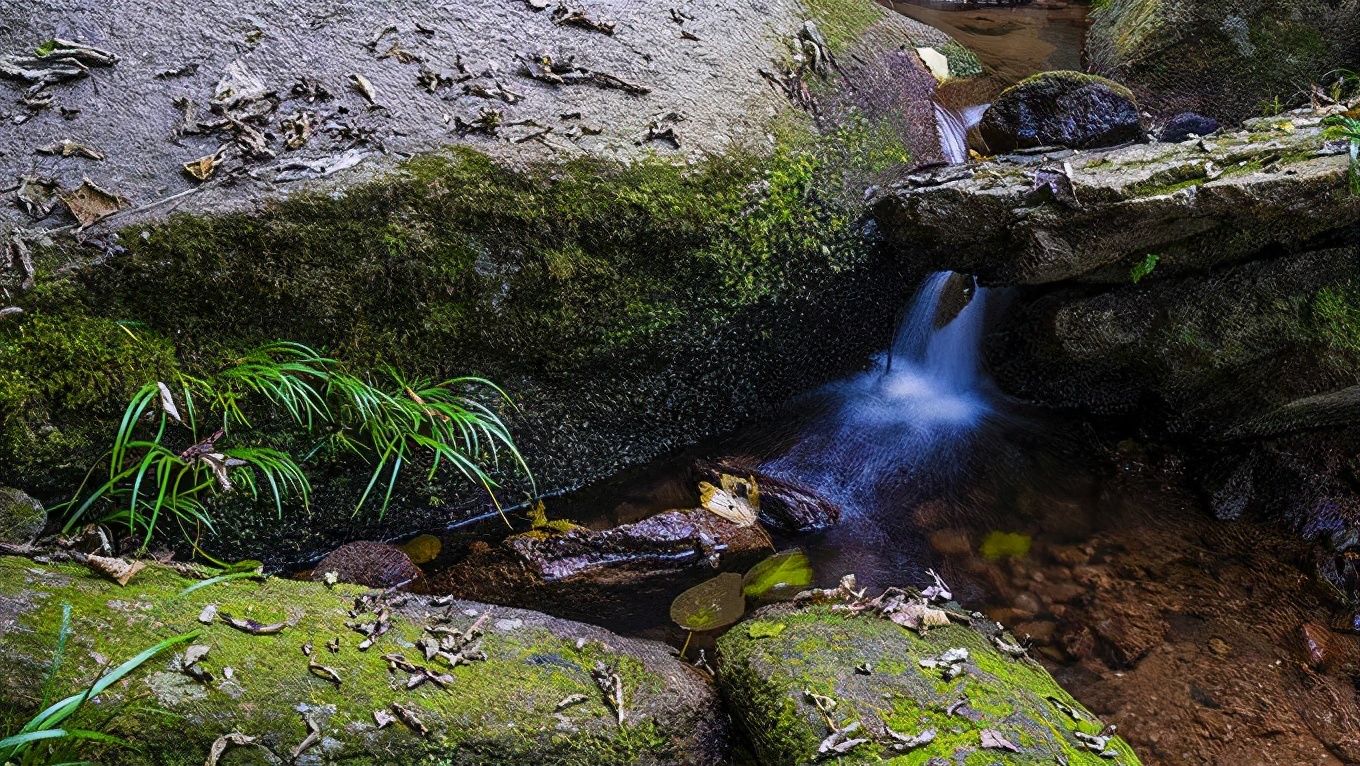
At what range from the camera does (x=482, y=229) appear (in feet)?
12.8

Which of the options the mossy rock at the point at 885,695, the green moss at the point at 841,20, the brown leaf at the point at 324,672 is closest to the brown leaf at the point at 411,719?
Answer: the brown leaf at the point at 324,672

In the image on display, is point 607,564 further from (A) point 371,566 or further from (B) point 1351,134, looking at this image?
(B) point 1351,134

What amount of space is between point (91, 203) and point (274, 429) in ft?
3.66

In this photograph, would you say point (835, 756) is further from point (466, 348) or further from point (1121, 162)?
point (1121, 162)

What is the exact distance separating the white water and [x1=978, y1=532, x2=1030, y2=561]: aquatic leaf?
53cm

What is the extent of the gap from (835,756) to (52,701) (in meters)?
2.27

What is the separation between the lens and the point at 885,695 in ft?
9.75

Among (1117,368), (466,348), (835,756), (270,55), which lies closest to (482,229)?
(466,348)

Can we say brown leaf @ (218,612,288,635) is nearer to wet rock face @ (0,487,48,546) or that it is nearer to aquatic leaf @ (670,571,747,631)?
wet rock face @ (0,487,48,546)

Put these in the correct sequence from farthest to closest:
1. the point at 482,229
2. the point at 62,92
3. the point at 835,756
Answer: the point at 482,229, the point at 62,92, the point at 835,756

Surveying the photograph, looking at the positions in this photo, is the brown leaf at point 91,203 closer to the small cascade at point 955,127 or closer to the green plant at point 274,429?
the green plant at point 274,429

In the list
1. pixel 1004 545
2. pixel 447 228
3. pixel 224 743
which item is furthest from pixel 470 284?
pixel 1004 545

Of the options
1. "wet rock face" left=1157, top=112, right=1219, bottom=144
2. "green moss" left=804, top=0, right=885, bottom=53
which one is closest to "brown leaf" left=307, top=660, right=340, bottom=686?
"green moss" left=804, top=0, right=885, bottom=53

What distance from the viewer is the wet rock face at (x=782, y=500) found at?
4.44m
